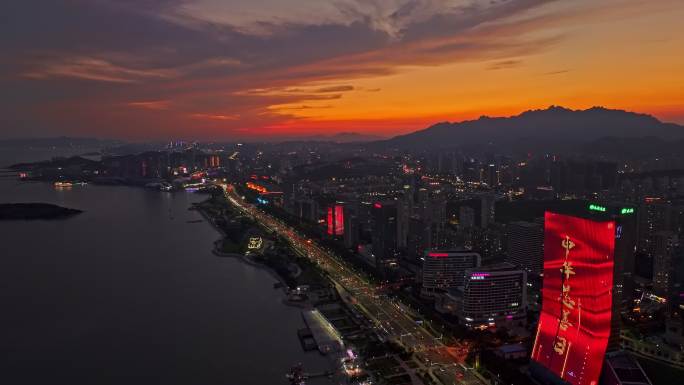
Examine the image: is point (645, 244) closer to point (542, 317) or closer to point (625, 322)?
point (625, 322)

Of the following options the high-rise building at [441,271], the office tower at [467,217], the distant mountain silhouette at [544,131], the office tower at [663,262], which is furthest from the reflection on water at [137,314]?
the distant mountain silhouette at [544,131]

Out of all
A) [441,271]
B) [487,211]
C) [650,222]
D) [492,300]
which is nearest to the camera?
[492,300]

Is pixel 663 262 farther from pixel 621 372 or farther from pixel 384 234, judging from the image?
pixel 384 234

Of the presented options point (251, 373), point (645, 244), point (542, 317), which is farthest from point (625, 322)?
point (251, 373)

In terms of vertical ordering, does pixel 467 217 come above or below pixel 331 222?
above

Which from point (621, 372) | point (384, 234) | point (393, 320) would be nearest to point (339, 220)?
point (384, 234)

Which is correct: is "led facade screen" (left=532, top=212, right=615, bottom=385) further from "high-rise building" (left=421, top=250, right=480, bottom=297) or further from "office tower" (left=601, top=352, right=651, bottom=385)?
"high-rise building" (left=421, top=250, right=480, bottom=297)
